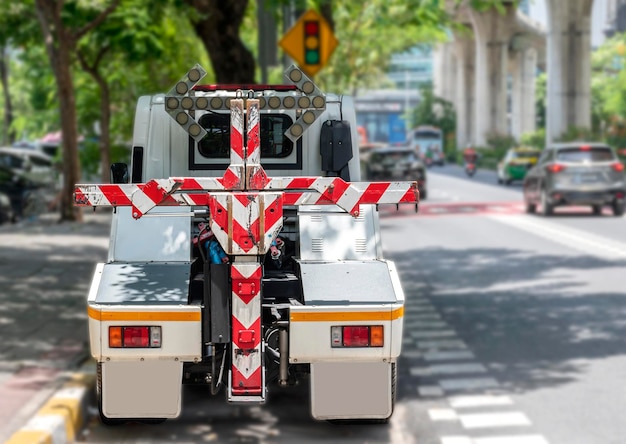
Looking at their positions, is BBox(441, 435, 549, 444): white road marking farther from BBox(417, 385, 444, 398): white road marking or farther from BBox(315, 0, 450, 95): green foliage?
BBox(315, 0, 450, 95): green foliage

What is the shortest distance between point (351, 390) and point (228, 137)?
8.18 feet

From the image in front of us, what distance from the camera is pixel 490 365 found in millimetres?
11781

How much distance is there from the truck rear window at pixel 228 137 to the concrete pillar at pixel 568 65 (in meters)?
55.5

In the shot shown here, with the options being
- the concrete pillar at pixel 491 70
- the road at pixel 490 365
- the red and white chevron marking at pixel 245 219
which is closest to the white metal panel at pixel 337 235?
the red and white chevron marking at pixel 245 219

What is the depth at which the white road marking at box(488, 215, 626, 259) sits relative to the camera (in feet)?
74.8

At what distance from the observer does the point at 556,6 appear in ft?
206

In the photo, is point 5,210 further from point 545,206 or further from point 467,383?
point 467,383

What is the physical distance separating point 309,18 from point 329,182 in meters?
14.8

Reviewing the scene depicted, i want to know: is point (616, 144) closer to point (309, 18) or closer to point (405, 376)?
point (309, 18)

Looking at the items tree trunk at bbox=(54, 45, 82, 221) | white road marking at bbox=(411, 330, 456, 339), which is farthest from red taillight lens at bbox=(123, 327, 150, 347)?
tree trunk at bbox=(54, 45, 82, 221)

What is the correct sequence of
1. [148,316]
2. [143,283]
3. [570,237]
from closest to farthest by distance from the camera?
[148,316], [143,283], [570,237]

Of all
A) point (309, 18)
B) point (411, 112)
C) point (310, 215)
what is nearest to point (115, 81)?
point (309, 18)

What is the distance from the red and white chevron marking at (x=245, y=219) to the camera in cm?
645

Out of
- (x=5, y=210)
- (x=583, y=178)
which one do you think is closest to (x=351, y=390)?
(x=5, y=210)
